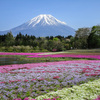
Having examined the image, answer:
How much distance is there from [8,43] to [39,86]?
9004 centimetres

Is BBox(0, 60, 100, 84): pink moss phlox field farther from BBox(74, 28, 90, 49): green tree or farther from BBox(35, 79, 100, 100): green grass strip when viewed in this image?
BBox(74, 28, 90, 49): green tree

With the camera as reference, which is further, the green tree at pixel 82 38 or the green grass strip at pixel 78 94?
the green tree at pixel 82 38

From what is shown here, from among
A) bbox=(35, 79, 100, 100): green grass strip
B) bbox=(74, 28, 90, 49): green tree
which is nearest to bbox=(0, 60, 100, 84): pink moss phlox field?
bbox=(35, 79, 100, 100): green grass strip

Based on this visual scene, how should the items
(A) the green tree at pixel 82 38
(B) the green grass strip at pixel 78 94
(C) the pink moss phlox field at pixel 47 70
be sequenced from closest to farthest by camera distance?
1. (B) the green grass strip at pixel 78 94
2. (C) the pink moss phlox field at pixel 47 70
3. (A) the green tree at pixel 82 38

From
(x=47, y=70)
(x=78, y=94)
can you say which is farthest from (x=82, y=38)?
(x=78, y=94)

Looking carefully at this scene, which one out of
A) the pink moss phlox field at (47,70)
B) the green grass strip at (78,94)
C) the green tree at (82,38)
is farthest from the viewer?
the green tree at (82,38)

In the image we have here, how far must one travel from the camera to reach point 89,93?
8203 mm

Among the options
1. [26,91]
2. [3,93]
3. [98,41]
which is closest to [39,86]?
[26,91]

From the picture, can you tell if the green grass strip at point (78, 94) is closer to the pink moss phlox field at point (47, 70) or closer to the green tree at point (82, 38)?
the pink moss phlox field at point (47, 70)

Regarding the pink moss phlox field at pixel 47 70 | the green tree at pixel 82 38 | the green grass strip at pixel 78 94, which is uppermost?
the green tree at pixel 82 38

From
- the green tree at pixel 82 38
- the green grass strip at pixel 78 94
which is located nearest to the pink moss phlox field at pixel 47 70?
the green grass strip at pixel 78 94

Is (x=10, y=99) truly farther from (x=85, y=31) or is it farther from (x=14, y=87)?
(x=85, y=31)

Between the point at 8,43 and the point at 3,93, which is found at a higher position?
the point at 8,43

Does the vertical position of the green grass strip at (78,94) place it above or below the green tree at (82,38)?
below
